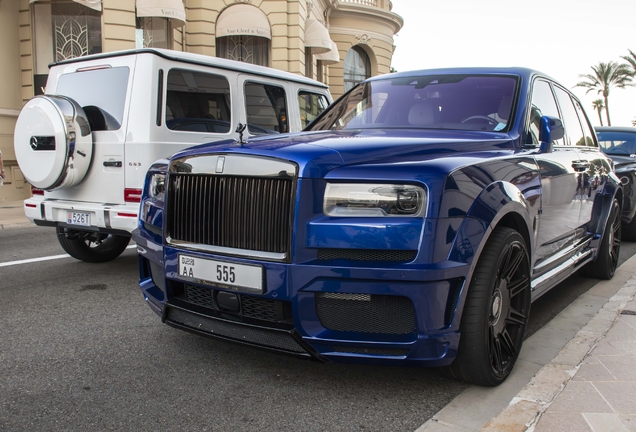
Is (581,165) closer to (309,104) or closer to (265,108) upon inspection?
(265,108)

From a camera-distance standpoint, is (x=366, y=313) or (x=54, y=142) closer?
(x=366, y=313)

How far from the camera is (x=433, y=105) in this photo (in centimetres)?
403

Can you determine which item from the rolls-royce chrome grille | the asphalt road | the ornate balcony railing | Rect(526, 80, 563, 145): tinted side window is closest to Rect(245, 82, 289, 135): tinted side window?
the asphalt road

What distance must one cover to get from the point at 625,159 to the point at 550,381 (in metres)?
6.08

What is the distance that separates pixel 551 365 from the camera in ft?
10.5

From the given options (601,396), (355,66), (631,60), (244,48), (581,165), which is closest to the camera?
(601,396)

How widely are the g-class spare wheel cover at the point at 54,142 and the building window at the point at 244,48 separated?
13317 mm

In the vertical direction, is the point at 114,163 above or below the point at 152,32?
below

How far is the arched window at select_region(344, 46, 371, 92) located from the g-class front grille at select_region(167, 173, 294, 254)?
26.8m

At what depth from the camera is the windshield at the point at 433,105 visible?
3846 millimetres

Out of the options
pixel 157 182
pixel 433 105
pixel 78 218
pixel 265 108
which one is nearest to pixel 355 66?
pixel 265 108

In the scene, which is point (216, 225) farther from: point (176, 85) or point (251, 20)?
point (251, 20)

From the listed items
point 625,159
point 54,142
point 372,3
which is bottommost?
point 625,159

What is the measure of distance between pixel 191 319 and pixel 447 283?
133 centimetres
